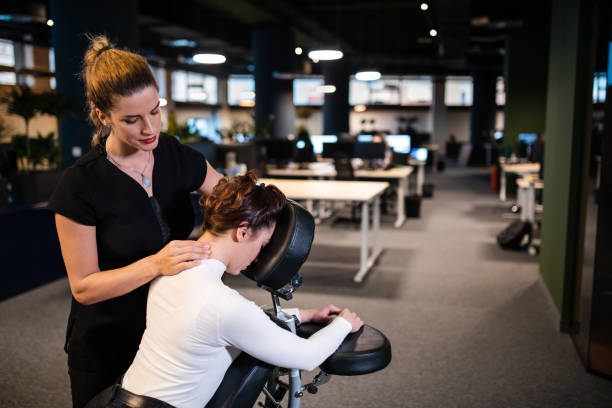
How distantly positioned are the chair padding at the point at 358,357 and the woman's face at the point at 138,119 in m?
0.72

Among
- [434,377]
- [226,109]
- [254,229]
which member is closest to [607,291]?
[434,377]

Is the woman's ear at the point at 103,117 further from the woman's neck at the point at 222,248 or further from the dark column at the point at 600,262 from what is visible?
the dark column at the point at 600,262

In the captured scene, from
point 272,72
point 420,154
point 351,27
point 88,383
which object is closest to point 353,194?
point 88,383

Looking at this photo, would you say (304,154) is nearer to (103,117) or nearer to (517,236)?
(517,236)

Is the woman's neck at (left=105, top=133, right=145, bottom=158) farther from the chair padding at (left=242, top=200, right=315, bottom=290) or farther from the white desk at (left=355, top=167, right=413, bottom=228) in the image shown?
the white desk at (left=355, top=167, right=413, bottom=228)

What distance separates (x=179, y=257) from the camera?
3.93 feet

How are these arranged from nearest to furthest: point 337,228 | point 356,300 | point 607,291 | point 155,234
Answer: point 155,234, point 607,291, point 356,300, point 337,228

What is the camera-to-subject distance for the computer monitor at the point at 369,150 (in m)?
8.02

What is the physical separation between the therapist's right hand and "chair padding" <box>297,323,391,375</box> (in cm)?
45

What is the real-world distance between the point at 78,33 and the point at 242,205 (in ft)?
18.9

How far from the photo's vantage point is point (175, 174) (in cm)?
151

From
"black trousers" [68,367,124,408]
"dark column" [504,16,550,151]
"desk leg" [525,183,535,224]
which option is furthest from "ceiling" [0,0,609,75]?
"black trousers" [68,367,124,408]

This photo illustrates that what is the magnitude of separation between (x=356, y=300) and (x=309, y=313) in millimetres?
2722

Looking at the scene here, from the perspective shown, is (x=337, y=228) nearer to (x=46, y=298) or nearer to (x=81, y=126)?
(x=81, y=126)
